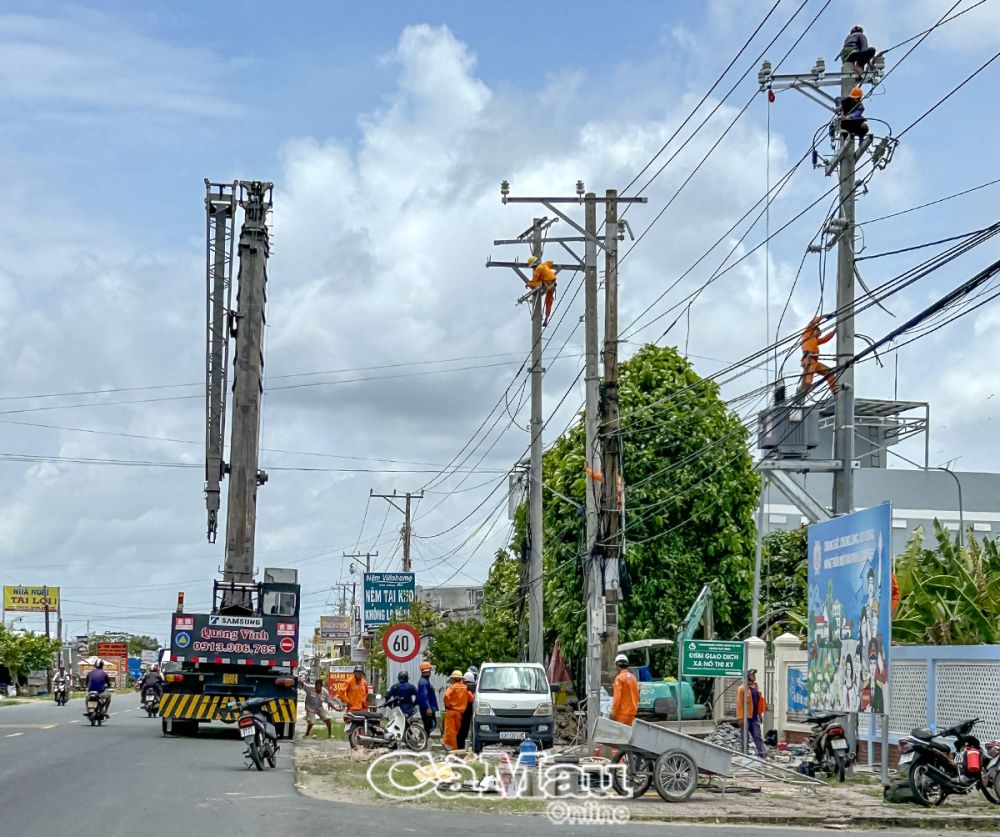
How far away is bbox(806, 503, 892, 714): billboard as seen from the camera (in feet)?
63.5

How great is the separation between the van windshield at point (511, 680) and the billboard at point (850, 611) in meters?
6.09

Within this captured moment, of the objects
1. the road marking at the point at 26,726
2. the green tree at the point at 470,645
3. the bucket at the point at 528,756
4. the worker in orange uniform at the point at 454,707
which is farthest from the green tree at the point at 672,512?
the bucket at the point at 528,756

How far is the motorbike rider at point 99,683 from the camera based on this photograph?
113 feet

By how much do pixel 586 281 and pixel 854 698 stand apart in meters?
9.81

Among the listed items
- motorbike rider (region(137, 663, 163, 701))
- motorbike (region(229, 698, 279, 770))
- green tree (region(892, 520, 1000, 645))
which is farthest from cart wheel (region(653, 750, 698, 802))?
motorbike rider (region(137, 663, 163, 701))

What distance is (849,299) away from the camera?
2227 cm

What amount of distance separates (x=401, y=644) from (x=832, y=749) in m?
9.57

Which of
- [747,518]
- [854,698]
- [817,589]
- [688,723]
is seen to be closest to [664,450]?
[747,518]

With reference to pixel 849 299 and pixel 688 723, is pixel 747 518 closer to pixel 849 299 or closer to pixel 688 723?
pixel 688 723

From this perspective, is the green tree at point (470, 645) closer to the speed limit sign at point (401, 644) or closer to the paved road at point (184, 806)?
the speed limit sign at point (401, 644)

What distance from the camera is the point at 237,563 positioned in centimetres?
2947

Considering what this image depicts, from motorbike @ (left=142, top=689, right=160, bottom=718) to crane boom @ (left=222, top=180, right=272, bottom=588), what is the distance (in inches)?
534

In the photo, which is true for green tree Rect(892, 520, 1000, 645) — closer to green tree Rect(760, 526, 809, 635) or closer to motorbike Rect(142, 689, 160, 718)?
green tree Rect(760, 526, 809, 635)

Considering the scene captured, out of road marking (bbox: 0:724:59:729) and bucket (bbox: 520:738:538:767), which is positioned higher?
bucket (bbox: 520:738:538:767)
